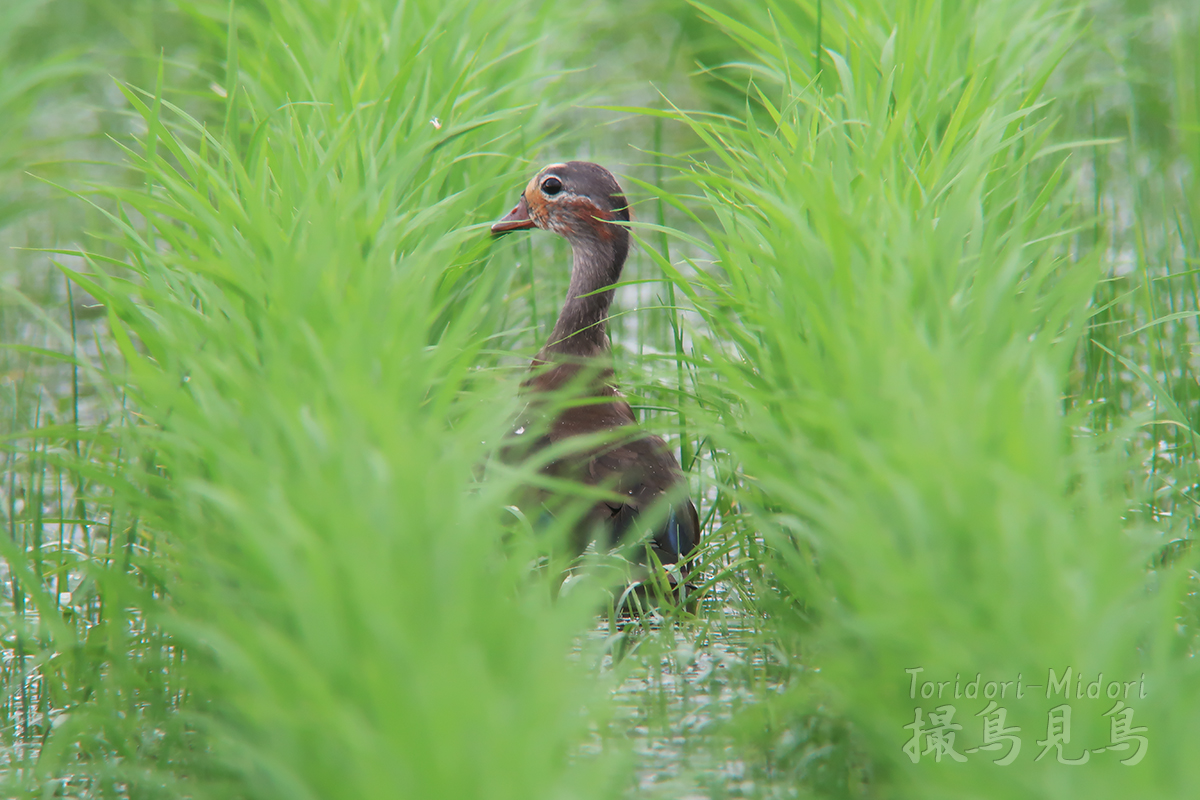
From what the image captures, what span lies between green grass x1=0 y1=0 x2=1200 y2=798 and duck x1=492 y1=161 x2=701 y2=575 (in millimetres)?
149

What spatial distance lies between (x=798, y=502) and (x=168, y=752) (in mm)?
1266

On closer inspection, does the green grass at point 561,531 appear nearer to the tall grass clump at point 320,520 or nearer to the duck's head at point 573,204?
the tall grass clump at point 320,520

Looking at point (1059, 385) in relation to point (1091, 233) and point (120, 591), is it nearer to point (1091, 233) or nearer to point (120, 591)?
point (120, 591)

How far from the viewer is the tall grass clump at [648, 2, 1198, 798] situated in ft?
5.91

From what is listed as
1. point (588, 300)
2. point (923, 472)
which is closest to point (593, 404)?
point (588, 300)

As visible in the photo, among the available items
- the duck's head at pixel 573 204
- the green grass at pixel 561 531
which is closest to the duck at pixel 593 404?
the duck's head at pixel 573 204

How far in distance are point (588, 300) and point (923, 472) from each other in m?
2.08

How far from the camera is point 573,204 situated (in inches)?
158

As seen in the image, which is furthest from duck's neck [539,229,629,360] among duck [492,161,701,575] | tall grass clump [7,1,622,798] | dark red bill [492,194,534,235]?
tall grass clump [7,1,622,798]

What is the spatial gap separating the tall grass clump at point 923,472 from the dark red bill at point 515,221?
78 centimetres

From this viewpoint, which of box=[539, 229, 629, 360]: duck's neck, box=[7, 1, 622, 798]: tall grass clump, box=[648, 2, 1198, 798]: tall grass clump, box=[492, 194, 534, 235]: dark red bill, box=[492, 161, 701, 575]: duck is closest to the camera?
box=[7, 1, 622, 798]: tall grass clump

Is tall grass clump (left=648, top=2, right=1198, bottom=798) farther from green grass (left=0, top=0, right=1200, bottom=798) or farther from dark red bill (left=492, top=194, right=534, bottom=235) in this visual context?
dark red bill (left=492, top=194, right=534, bottom=235)

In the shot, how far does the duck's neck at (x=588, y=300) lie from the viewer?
381 cm

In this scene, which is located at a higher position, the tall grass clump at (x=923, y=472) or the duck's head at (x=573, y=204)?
the duck's head at (x=573, y=204)
